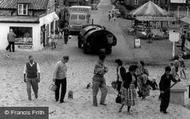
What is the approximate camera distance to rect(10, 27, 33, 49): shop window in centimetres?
3897

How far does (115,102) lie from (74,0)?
232ft

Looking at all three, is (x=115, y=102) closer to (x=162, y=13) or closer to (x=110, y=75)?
(x=110, y=75)

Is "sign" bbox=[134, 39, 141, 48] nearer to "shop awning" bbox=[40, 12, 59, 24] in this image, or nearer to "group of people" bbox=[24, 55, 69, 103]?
"shop awning" bbox=[40, 12, 59, 24]

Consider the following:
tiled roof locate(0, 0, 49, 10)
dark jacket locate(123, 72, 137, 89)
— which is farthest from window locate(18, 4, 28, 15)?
dark jacket locate(123, 72, 137, 89)

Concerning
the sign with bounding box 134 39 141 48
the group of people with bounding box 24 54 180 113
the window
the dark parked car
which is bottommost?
the sign with bounding box 134 39 141 48

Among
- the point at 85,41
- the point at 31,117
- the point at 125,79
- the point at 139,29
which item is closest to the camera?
the point at 31,117

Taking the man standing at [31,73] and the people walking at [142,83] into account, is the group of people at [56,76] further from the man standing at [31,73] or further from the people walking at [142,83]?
the people walking at [142,83]

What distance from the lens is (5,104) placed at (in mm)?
18531

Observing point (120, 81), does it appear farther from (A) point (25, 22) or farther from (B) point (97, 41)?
(A) point (25, 22)

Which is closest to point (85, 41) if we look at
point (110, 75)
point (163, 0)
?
point (110, 75)

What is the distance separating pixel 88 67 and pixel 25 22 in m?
9.43

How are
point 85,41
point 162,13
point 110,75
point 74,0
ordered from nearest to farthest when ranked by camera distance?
point 110,75
point 85,41
point 162,13
point 74,0

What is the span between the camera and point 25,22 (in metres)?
38.8

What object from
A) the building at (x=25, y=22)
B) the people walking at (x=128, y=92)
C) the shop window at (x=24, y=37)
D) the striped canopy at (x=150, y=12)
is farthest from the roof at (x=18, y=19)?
the people walking at (x=128, y=92)
